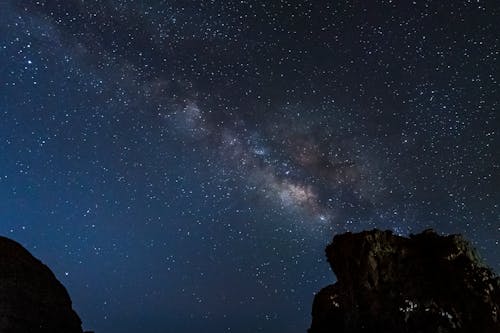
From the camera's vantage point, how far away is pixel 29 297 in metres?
29.4

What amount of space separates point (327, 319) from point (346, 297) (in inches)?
233

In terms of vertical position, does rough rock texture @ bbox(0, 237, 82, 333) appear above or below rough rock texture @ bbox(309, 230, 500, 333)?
below

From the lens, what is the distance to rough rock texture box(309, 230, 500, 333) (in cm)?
2756

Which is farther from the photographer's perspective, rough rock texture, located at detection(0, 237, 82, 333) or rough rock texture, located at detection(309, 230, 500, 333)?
rough rock texture, located at detection(0, 237, 82, 333)

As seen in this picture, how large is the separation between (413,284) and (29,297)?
→ 25053 mm

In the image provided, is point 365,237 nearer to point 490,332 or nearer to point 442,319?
point 442,319

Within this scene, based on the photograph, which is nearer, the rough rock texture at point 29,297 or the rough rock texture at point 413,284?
the rough rock texture at point 413,284

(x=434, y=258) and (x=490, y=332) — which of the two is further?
(x=434, y=258)

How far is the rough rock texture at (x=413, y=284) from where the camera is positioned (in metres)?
27.6

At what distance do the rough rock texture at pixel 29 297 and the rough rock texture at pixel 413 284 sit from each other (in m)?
19.4

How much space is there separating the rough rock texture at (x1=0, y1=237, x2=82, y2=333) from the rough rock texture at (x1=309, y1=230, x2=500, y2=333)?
1945cm

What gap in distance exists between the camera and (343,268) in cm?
3197

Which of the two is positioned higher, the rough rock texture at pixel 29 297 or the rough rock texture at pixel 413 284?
the rough rock texture at pixel 413 284

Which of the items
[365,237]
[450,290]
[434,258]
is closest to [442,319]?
[450,290]
